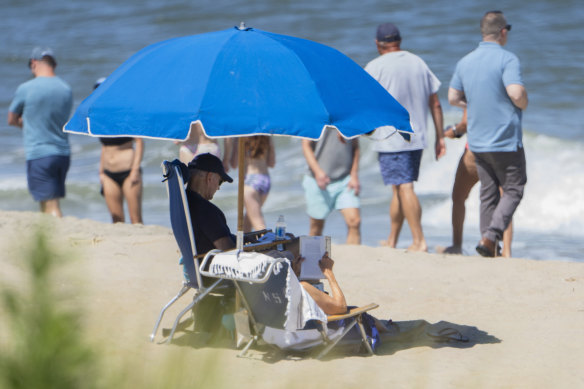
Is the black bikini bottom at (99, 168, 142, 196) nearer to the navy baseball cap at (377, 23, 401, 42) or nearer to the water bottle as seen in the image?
the navy baseball cap at (377, 23, 401, 42)

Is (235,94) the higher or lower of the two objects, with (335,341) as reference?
higher

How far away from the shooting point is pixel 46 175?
839 centimetres

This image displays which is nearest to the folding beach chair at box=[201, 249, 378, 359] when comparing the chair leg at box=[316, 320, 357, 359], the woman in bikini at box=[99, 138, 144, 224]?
the chair leg at box=[316, 320, 357, 359]

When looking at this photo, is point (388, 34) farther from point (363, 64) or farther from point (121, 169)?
point (363, 64)

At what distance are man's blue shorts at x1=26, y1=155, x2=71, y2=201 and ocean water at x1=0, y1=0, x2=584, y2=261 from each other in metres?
3.34

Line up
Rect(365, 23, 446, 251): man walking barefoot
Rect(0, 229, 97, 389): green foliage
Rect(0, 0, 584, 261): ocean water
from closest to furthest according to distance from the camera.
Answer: Rect(0, 229, 97, 389): green foliage
Rect(365, 23, 446, 251): man walking barefoot
Rect(0, 0, 584, 261): ocean water

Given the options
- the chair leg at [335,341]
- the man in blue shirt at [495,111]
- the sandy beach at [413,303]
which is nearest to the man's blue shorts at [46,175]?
the sandy beach at [413,303]

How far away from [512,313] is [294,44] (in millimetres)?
2430

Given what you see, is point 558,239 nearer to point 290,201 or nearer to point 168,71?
point 290,201

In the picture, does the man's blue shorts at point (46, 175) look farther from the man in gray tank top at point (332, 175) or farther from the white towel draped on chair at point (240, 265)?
the white towel draped on chair at point (240, 265)

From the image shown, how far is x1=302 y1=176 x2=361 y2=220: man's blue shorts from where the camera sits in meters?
7.41

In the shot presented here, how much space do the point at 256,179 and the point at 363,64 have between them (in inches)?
511

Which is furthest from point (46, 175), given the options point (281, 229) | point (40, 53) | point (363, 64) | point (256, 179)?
point (363, 64)

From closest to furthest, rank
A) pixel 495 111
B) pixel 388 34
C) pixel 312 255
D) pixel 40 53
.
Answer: pixel 312 255 < pixel 495 111 < pixel 388 34 < pixel 40 53
